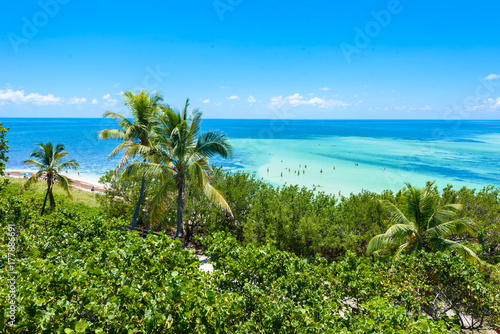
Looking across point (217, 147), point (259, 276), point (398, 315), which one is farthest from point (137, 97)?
point (398, 315)

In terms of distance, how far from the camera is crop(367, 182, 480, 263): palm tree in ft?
31.6

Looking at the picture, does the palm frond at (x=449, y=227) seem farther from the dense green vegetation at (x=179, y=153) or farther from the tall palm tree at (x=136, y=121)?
the tall palm tree at (x=136, y=121)

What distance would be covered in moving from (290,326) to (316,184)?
129 feet

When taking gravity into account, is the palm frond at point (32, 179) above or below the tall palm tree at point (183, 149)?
below

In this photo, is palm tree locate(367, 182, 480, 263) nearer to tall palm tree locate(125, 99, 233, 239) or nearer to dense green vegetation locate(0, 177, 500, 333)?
dense green vegetation locate(0, 177, 500, 333)

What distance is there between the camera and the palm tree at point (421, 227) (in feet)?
31.6

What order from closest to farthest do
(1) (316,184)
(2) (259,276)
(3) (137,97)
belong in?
(2) (259,276) < (3) (137,97) < (1) (316,184)

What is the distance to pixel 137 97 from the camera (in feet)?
43.3

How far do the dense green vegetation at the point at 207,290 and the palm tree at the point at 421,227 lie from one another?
224 centimetres

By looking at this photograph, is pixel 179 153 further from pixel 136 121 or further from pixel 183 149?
pixel 136 121

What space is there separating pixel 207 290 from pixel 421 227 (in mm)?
9520

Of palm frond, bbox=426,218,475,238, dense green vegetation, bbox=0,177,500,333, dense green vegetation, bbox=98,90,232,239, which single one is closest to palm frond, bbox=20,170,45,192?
dense green vegetation, bbox=98,90,232,239

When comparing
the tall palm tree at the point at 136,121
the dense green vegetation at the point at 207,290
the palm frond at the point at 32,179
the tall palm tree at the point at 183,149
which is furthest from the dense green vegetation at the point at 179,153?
the palm frond at the point at 32,179

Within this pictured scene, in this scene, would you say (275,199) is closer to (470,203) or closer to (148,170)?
(148,170)
